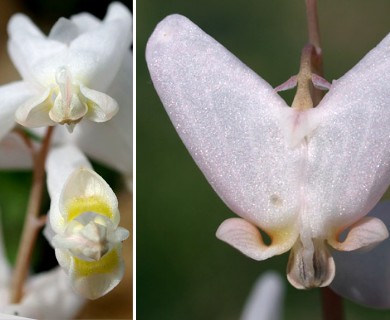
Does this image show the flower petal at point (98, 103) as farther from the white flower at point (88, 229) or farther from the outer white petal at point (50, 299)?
the outer white petal at point (50, 299)

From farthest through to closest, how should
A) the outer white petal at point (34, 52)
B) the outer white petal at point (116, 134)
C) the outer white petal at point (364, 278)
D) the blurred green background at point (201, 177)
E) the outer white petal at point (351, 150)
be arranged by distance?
the blurred green background at point (201, 177), the outer white petal at point (116, 134), the outer white petal at point (34, 52), the outer white petal at point (364, 278), the outer white petal at point (351, 150)

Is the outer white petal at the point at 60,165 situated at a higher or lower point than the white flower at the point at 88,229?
lower

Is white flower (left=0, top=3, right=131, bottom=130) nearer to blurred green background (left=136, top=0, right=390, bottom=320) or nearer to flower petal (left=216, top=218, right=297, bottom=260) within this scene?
flower petal (left=216, top=218, right=297, bottom=260)

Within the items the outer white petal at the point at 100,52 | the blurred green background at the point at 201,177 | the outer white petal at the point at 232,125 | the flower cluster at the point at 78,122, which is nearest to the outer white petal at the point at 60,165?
the flower cluster at the point at 78,122

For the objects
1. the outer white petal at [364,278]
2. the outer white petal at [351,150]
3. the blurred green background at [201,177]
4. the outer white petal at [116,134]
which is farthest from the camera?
the blurred green background at [201,177]

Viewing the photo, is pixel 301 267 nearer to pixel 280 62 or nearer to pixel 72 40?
pixel 72 40

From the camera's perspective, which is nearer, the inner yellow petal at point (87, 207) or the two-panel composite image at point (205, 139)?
the two-panel composite image at point (205, 139)
